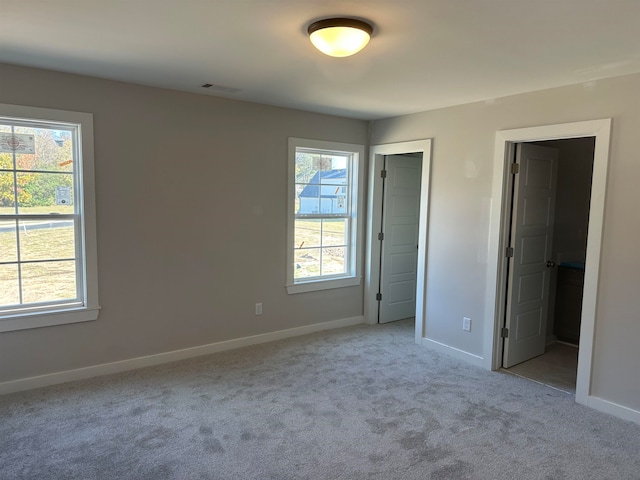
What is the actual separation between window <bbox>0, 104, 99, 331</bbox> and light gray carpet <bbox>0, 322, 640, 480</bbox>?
0.66 meters

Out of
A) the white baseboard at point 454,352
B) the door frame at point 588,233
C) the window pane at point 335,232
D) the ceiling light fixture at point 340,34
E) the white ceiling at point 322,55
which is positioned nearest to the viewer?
the white ceiling at point 322,55

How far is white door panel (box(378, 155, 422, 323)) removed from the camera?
202 inches

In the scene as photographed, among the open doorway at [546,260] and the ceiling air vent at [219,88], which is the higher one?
the ceiling air vent at [219,88]

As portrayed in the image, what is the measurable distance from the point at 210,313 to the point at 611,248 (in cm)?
332

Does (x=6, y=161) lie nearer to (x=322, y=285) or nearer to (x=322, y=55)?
(x=322, y=55)

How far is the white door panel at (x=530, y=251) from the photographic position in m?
3.79

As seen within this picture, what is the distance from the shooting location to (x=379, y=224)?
201 inches

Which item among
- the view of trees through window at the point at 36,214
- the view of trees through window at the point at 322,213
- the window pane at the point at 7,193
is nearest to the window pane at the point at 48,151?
the view of trees through window at the point at 36,214

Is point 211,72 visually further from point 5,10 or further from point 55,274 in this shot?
point 55,274

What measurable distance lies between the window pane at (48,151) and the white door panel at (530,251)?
3668mm

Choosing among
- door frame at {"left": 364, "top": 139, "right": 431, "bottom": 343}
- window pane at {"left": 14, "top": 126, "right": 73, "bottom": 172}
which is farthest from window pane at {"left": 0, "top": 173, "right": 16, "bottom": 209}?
door frame at {"left": 364, "top": 139, "right": 431, "bottom": 343}

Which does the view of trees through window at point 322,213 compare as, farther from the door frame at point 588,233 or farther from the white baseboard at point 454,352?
the door frame at point 588,233

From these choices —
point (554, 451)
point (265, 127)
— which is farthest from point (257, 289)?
point (554, 451)

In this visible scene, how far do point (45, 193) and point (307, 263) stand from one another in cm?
252
